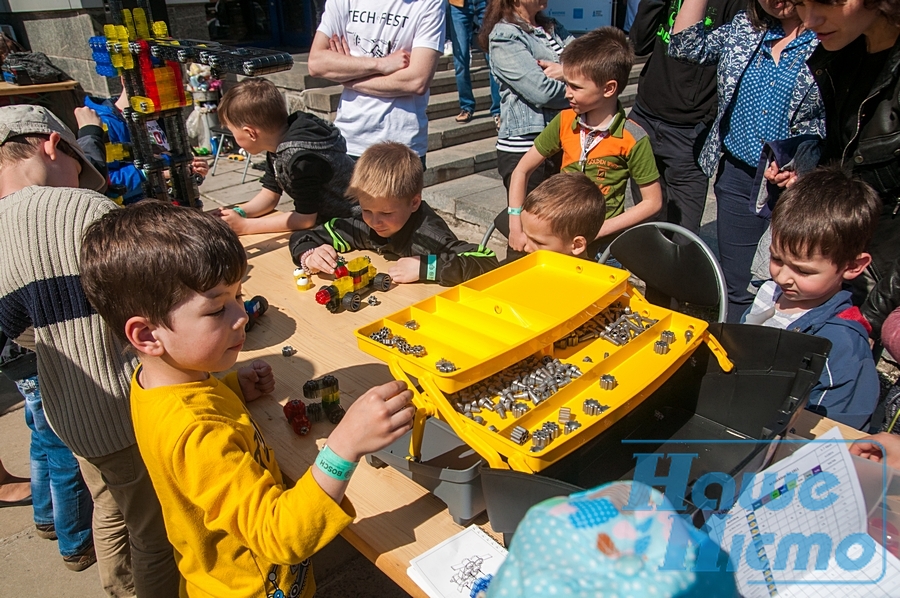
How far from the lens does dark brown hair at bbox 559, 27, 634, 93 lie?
271 centimetres

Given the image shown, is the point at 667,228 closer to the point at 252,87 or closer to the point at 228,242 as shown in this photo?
the point at 228,242

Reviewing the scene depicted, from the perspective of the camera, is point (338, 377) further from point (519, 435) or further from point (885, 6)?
point (885, 6)

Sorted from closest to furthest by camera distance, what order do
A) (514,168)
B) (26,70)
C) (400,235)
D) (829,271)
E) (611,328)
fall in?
(611,328), (829,271), (400,235), (514,168), (26,70)

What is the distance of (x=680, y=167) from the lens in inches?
136

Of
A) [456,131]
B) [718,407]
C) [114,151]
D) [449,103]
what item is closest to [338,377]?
[718,407]

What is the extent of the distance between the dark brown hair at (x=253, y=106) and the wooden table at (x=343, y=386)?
566 millimetres

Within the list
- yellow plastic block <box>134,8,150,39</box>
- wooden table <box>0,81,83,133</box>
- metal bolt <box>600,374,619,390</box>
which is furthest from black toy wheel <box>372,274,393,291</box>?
wooden table <box>0,81,83,133</box>

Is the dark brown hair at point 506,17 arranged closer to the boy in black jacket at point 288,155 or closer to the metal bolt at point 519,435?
the boy in black jacket at point 288,155

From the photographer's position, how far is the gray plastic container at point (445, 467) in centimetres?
127

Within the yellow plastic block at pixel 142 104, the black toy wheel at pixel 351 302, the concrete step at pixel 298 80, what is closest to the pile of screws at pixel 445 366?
the black toy wheel at pixel 351 302

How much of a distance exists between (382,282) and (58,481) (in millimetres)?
1420

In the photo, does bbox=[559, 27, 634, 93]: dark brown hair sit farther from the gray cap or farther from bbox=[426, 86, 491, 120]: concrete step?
bbox=[426, 86, 491, 120]: concrete step

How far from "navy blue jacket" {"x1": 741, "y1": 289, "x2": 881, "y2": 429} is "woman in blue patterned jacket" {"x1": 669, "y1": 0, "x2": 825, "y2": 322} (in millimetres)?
1159

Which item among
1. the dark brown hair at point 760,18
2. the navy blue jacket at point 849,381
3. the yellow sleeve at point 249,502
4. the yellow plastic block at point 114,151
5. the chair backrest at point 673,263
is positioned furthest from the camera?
the yellow plastic block at point 114,151
